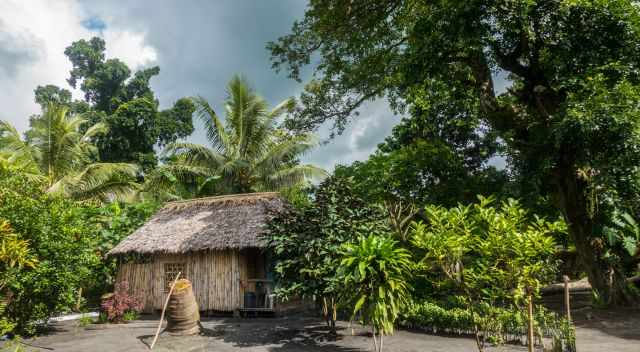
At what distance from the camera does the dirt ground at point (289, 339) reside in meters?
8.38

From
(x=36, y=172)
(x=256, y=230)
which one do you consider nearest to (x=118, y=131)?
(x=36, y=172)

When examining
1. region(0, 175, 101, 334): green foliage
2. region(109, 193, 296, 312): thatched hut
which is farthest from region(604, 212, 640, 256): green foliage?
region(0, 175, 101, 334): green foliage

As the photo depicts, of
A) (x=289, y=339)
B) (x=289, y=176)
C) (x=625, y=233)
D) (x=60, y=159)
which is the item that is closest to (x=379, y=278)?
(x=289, y=339)

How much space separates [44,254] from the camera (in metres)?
9.30

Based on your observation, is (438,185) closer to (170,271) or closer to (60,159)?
(170,271)

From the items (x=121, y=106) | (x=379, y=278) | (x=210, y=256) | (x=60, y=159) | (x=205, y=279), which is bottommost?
(x=205, y=279)

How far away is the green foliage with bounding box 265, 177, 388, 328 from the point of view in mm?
8789

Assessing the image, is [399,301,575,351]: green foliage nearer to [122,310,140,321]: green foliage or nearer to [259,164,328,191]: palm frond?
[122,310,140,321]: green foliage

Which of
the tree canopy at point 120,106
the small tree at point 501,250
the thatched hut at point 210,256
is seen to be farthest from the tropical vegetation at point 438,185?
the tree canopy at point 120,106

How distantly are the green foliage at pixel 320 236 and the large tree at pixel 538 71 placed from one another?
4.41 m

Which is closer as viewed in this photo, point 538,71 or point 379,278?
point 379,278

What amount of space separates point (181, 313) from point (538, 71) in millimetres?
11382

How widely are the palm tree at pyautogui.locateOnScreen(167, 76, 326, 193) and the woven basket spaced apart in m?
10.00

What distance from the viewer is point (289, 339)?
9.39m
